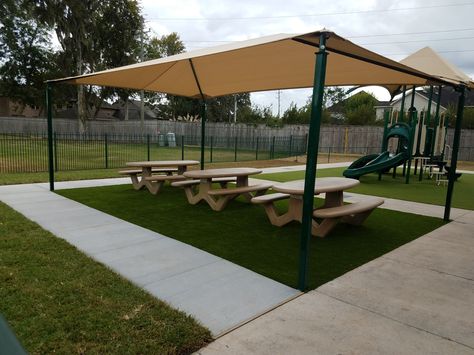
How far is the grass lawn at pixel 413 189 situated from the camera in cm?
867

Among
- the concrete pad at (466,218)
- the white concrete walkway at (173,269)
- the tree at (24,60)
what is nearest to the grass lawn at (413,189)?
the concrete pad at (466,218)

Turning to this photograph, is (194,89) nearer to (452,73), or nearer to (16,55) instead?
(452,73)

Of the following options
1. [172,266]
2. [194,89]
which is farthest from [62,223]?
[194,89]

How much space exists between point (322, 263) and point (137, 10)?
3526 centimetres

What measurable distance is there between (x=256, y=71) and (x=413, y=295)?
4892 millimetres

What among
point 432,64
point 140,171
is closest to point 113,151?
point 140,171

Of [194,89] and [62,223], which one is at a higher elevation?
[194,89]

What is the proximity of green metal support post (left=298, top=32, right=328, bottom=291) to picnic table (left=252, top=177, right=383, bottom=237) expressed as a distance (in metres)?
1.31

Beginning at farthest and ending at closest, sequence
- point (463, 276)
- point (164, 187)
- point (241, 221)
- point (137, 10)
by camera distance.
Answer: point (137, 10)
point (164, 187)
point (241, 221)
point (463, 276)

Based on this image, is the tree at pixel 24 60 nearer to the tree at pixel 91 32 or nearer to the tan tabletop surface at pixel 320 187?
the tree at pixel 91 32

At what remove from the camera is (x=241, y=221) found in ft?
19.4

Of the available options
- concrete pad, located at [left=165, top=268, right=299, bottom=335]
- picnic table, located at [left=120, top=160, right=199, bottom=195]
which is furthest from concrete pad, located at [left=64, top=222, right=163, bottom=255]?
picnic table, located at [left=120, top=160, right=199, bottom=195]

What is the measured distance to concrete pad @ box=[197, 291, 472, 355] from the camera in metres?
2.47

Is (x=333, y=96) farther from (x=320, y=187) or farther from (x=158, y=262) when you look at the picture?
(x=158, y=262)
